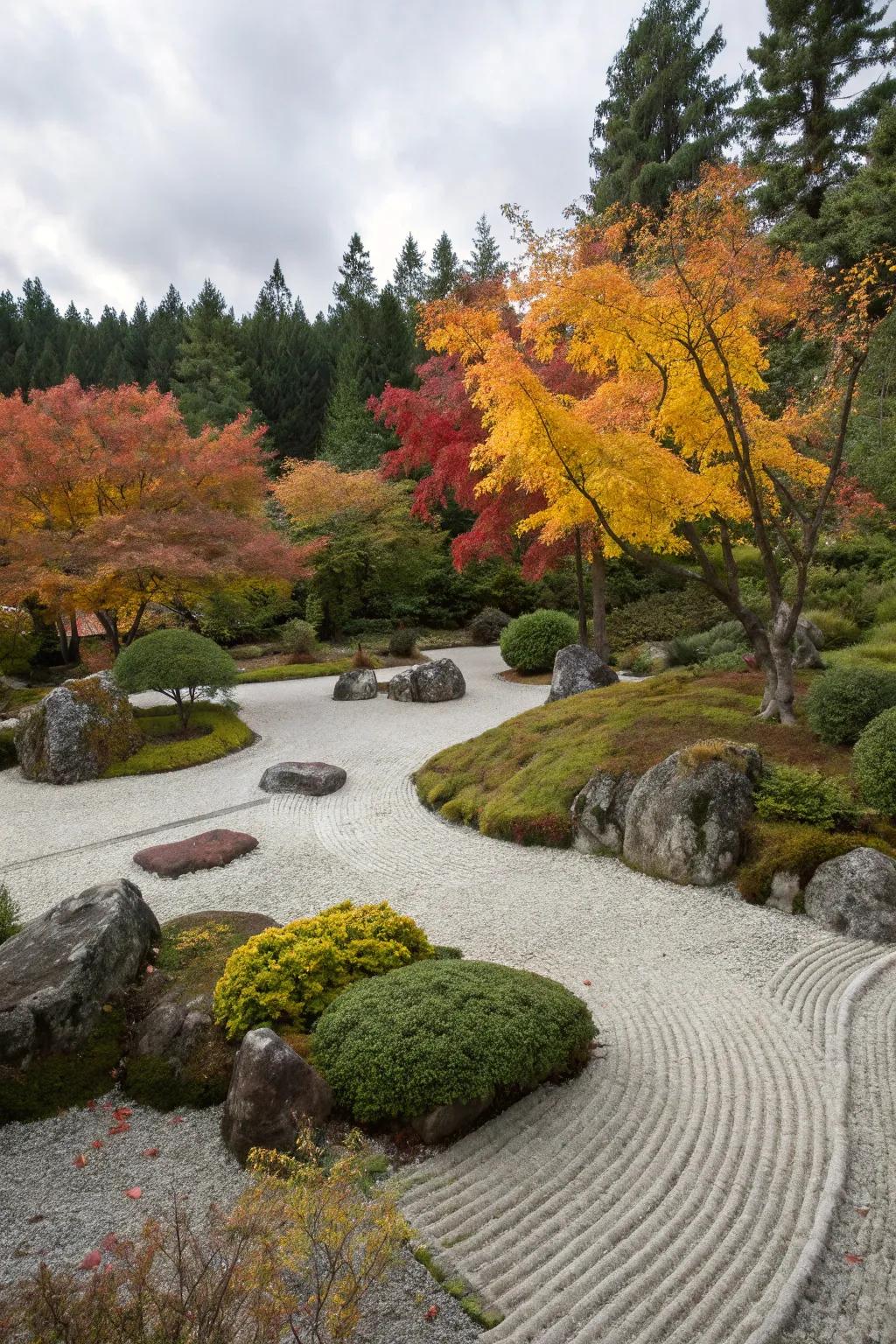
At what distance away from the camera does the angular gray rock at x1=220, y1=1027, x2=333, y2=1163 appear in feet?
11.5

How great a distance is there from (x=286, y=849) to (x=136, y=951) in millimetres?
3268

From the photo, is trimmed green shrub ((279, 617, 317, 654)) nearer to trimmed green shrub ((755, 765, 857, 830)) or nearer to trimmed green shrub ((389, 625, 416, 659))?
trimmed green shrub ((389, 625, 416, 659))

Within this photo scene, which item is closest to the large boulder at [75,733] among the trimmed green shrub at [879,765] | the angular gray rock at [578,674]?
the angular gray rock at [578,674]

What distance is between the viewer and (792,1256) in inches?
114

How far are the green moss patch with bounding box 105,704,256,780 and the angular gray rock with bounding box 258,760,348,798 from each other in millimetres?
1926

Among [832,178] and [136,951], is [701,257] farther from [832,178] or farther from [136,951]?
[832,178]

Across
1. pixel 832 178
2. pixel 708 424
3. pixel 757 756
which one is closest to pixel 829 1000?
pixel 757 756

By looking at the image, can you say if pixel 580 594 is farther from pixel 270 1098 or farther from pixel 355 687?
pixel 270 1098

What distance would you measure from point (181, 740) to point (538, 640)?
30.1 feet

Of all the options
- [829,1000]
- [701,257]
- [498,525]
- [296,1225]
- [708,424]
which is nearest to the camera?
[296,1225]

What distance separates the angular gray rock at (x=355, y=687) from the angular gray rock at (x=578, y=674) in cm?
448

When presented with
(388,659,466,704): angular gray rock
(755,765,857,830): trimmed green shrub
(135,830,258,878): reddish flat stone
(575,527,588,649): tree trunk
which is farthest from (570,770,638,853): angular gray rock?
(575,527,588,649): tree trunk

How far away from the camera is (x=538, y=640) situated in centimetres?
1830

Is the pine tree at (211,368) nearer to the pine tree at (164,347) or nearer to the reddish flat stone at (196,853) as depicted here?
the pine tree at (164,347)
